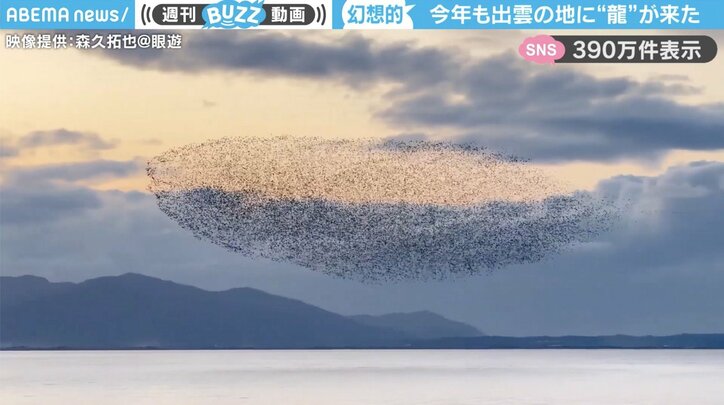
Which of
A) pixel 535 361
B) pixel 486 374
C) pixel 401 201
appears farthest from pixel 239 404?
pixel 401 201

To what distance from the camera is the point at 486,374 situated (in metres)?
11.0

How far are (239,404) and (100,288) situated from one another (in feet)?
25.1

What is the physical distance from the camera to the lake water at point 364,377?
8.26 m

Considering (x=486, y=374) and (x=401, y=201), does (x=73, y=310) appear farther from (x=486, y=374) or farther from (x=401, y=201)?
(x=486, y=374)

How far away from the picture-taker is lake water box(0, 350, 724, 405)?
826cm
